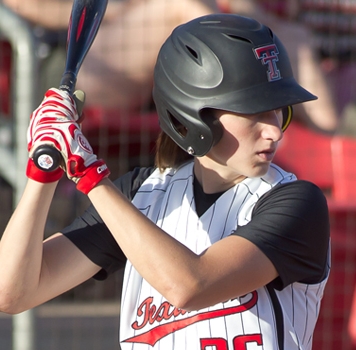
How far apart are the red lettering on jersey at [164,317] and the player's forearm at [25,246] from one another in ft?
1.01

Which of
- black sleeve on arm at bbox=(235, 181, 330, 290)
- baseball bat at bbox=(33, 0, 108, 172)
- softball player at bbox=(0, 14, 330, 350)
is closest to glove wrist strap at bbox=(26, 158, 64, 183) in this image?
softball player at bbox=(0, 14, 330, 350)

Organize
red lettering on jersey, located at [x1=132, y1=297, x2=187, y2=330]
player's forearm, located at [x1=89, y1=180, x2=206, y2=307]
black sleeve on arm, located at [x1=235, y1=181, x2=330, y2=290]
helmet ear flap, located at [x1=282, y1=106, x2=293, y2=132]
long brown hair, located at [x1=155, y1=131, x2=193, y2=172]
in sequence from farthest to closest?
1. long brown hair, located at [x1=155, y1=131, x2=193, y2=172]
2. helmet ear flap, located at [x1=282, y1=106, x2=293, y2=132]
3. red lettering on jersey, located at [x1=132, y1=297, x2=187, y2=330]
4. black sleeve on arm, located at [x1=235, y1=181, x2=330, y2=290]
5. player's forearm, located at [x1=89, y1=180, x2=206, y2=307]

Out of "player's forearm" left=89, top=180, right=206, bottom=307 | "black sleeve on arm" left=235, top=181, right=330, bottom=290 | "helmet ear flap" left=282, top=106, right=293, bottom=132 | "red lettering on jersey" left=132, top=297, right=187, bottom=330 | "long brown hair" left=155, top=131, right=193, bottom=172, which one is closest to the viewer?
"player's forearm" left=89, top=180, right=206, bottom=307

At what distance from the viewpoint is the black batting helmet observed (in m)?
1.88

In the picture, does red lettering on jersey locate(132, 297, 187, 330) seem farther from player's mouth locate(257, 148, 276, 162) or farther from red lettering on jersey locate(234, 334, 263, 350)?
player's mouth locate(257, 148, 276, 162)

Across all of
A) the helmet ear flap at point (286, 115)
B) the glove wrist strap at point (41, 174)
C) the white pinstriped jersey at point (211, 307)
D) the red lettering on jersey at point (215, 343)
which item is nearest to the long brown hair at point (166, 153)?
the white pinstriped jersey at point (211, 307)

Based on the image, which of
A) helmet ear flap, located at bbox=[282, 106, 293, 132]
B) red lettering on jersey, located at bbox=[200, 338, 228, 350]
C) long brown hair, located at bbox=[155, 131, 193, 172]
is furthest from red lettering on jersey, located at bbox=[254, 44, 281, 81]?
red lettering on jersey, located at bbox=[200, 338, 228, 350]

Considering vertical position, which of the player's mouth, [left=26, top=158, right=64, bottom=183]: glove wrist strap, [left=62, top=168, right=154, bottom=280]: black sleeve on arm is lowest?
[left=62, top=168, right=154, bottom=280]: black sleeve on arm

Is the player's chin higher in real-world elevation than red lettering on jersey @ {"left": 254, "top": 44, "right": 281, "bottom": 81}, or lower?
lower

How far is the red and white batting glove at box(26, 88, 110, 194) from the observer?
67.9 inches

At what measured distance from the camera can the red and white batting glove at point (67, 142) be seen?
173cm

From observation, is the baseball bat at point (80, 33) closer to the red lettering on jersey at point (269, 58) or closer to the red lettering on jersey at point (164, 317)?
the red lettering on jersey at point (269, 58)

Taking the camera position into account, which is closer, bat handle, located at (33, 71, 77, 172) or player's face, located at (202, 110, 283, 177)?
bat handle, located at (33, 71, 77, 172)

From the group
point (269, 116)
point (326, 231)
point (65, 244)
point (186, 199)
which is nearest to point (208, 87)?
point (269, 116)
